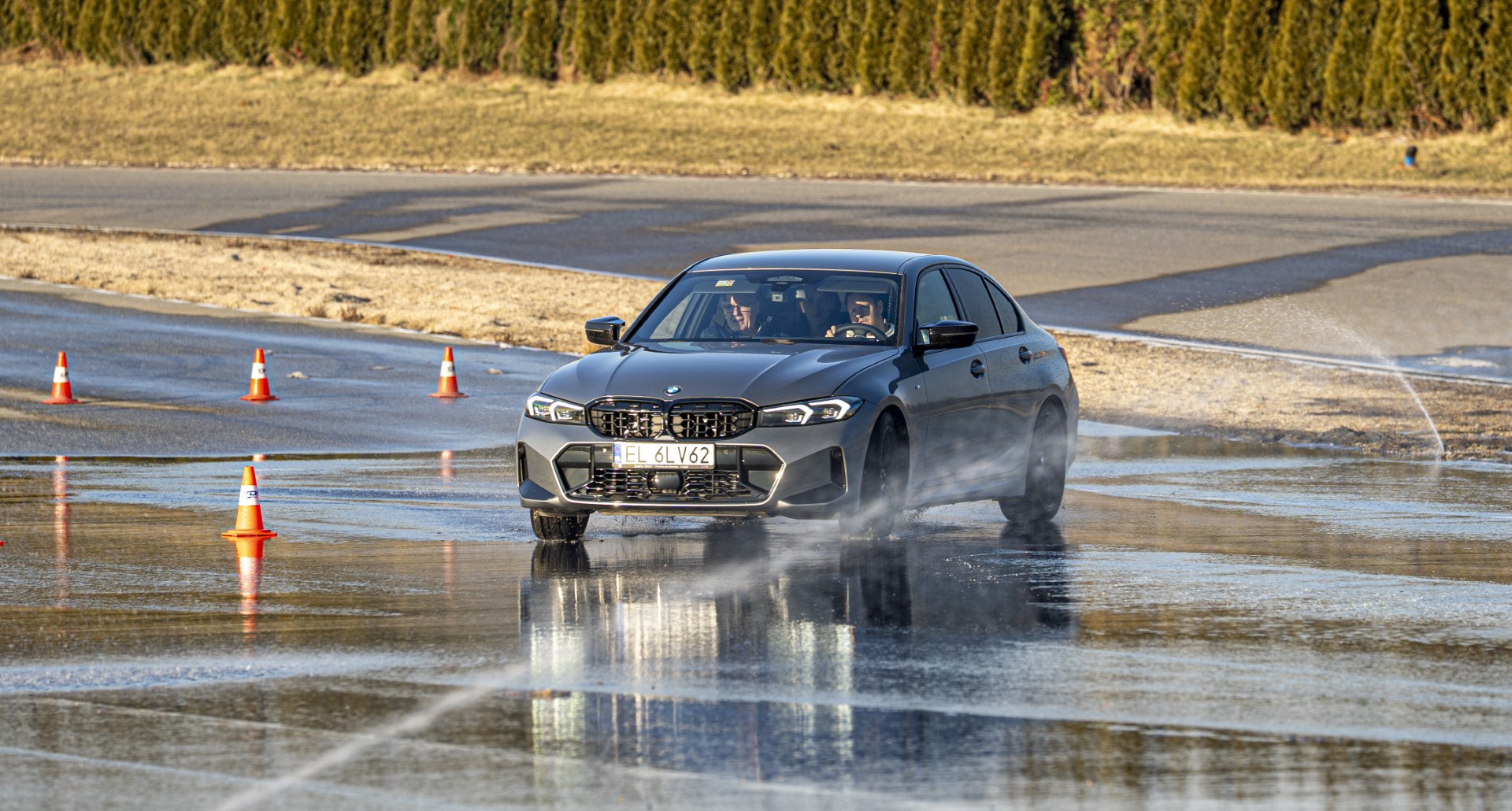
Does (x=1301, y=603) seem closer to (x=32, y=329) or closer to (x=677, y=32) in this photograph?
(x=32, y=329)

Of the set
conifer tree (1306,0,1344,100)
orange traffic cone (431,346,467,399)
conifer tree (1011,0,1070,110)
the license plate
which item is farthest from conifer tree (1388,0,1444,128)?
the license plate

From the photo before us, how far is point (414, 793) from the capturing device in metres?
6.28

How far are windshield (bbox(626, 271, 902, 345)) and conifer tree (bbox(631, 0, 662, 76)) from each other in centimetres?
4831

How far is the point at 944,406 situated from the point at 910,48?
145 feet

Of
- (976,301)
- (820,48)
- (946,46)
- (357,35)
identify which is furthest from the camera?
(357,35)

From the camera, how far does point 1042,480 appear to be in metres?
12.8

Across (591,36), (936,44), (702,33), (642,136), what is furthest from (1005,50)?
(591,36)

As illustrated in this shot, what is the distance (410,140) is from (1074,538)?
43.2 metres

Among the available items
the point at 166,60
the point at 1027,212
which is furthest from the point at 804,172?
the point at 166,60

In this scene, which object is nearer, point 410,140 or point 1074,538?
point 1074,538

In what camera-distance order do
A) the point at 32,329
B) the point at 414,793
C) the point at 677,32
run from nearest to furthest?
the point at 414,793 → the point at 32,329 → the point at 677,32

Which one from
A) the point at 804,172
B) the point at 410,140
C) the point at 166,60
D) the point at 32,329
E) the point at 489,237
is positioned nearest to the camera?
the point at 32,329

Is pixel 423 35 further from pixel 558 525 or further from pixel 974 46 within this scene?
pixel 558 525

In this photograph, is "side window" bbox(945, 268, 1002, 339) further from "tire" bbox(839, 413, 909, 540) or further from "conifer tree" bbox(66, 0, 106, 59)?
"conifer tree" bbox(66, 0, 106, 59)
